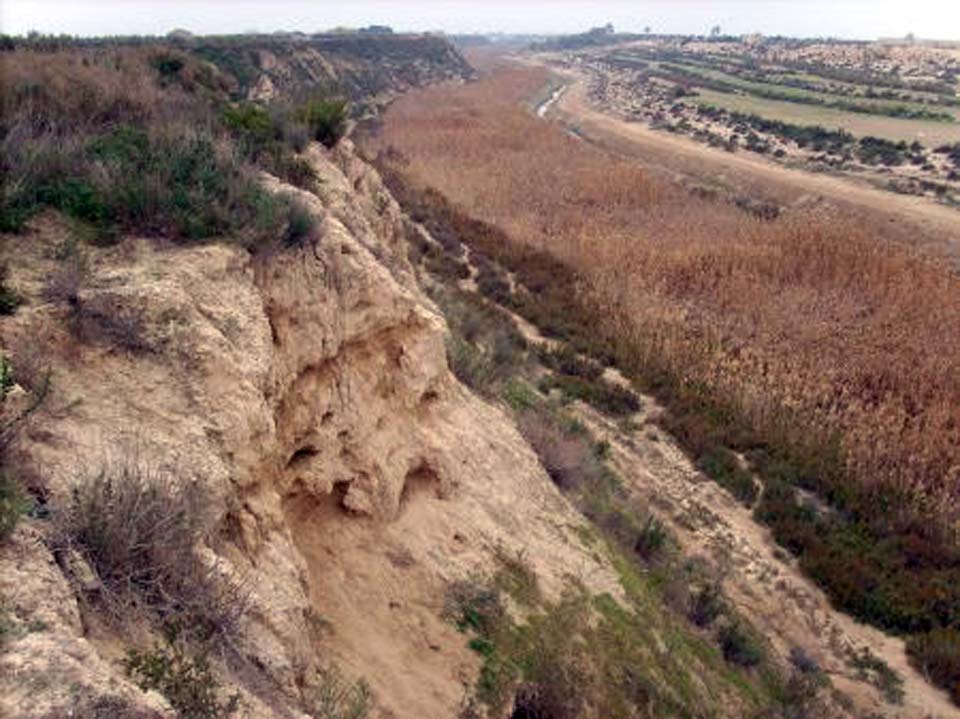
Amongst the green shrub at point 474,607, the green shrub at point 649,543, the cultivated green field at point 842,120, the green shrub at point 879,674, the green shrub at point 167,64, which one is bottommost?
the cultivated green field at point 842,120

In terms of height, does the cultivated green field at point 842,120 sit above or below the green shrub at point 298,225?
below

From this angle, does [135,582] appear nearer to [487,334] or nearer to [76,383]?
[76,383]

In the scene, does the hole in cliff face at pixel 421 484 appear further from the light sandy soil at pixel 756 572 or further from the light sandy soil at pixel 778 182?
the light sandy soil at pixel 778 182

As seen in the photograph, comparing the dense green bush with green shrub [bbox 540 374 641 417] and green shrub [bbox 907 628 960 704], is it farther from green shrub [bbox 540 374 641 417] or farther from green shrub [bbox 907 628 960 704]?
green shrub [bbox 540 374 641 417]

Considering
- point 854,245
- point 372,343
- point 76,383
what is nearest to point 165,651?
point 76,383

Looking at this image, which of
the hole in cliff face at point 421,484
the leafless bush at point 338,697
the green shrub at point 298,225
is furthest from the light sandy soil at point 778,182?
the leafless bush at point 338,697

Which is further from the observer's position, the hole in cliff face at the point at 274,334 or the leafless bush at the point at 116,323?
the hole in cliff face at the point at 274,334
